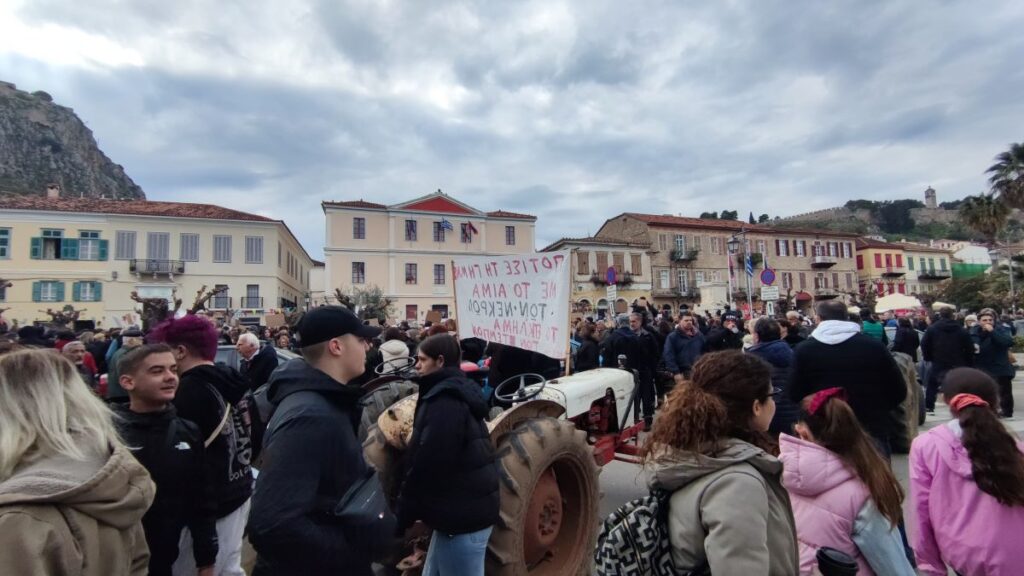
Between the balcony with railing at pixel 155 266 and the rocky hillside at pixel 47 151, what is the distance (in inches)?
2396

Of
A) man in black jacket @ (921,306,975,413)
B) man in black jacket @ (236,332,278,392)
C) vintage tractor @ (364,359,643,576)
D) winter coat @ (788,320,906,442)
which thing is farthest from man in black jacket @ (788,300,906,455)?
man in black jacket @ (236,332,278,392)

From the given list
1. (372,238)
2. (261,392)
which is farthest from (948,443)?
(372,238)

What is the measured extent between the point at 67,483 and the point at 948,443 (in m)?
3.12

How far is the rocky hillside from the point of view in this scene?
3287 inches

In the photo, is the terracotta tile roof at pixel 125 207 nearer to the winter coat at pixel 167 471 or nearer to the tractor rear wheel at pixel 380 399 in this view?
the tractor rear wheel at pixel 380 399

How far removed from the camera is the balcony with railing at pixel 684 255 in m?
46.1

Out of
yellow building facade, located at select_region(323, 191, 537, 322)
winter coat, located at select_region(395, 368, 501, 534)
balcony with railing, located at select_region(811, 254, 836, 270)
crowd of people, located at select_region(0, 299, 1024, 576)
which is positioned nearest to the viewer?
crowd of people, located at select_region(0, 299, 1024, 576)

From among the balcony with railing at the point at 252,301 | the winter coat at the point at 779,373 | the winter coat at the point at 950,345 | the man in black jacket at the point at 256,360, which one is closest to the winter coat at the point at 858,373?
the winter coat at the point at 779,373

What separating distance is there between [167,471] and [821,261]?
5842 centimetres

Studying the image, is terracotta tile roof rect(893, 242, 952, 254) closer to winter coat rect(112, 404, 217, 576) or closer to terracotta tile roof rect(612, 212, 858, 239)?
terracotta tile roof rect(612, 212, 858, 239)

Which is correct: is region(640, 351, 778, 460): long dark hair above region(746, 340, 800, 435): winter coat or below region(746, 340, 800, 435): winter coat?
above

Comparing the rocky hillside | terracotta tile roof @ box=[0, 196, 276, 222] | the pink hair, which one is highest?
the rocky hillside

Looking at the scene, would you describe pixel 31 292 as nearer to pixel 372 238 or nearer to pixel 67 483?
pixel 372 238

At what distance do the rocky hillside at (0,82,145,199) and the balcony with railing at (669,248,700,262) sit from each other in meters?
87.5
